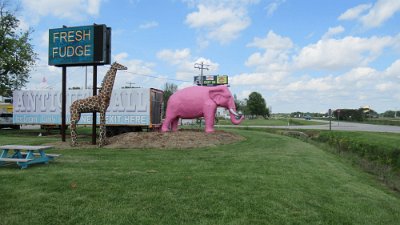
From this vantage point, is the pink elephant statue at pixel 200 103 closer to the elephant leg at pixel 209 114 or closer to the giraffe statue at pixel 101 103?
the elephant leg at pixel 209 114

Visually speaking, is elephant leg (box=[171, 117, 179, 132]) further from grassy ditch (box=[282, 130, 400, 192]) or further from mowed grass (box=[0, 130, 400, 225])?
mowed grass (box=[0, 130, 400, 225])

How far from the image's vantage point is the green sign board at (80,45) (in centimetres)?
1606

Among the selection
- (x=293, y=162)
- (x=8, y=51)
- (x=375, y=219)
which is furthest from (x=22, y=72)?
(x=375, y=219)

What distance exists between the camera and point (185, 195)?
6.78 metres

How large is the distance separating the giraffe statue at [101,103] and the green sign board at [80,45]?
0.88m

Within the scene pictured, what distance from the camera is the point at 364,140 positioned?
2058cm

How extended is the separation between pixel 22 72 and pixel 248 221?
2826cm

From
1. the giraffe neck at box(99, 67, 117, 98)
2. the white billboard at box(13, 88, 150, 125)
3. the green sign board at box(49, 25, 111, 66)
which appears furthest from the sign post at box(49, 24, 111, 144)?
the white billboard at box(13, 88, 150, 125)

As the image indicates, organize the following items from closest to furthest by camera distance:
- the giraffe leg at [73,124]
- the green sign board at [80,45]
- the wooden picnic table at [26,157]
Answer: the wooden picnic table at [26,157]
the giraffe leg at [73,124]
the green sign board at [80,45]

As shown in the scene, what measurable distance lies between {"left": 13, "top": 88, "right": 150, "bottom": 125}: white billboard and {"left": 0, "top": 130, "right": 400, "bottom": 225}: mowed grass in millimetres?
13097

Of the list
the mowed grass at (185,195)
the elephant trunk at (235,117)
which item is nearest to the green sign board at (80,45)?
the elephant trunk at (235,117)

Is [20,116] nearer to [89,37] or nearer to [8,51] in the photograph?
[8,51]

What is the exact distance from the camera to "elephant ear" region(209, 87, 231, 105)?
1816 cm

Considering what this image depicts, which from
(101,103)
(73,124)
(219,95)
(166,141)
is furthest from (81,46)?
(219,95)
